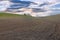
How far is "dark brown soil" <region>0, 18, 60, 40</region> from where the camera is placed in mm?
773

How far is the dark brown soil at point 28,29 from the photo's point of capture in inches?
30.5

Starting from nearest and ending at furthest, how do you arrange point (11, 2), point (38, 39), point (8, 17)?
point (38, 39), point (8, 17), point (11, 2)

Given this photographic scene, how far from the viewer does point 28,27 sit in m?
0.83

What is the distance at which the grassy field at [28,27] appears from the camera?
78 centimetres

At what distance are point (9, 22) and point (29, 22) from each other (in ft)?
0.39

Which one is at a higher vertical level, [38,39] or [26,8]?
[26,8]

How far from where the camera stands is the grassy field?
2.54 feet

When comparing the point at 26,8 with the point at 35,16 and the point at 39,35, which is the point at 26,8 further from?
the point at 39,35

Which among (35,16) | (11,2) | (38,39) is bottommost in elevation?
(38,39)

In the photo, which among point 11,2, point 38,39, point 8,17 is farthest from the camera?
point 11,2

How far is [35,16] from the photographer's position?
93 centimetres

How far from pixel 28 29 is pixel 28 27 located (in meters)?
0.02

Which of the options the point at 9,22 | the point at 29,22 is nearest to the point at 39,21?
the point at 29,22

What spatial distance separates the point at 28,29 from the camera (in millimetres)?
812
